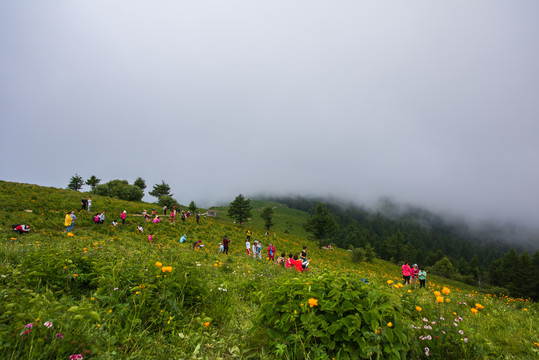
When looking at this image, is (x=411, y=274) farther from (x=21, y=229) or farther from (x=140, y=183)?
(x=140, y=183)

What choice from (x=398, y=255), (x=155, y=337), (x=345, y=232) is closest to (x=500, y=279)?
(x=398, y=255)

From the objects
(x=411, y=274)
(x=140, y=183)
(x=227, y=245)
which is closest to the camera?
(x=411, y=274)

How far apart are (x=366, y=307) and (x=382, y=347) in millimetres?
447

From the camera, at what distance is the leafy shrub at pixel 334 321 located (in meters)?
2.81

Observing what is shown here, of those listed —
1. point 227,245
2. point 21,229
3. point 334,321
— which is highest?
point 334,321

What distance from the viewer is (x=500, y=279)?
7562 cm

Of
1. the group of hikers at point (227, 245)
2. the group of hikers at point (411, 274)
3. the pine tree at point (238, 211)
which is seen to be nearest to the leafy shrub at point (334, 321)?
the group of hikers at point (227, 245)

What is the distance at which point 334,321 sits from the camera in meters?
3.13

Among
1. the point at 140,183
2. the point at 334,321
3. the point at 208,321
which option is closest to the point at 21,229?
the point at 208,321

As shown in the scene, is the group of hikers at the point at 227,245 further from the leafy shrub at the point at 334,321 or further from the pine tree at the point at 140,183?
the pine tree at the point at 140,183

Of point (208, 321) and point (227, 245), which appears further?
point (227, 245)

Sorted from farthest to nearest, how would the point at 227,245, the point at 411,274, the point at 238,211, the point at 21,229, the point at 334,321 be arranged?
the point at 238,211 → the point at 227,245 → the point at 411,274 → the point at 21,229 → the point at 334,321

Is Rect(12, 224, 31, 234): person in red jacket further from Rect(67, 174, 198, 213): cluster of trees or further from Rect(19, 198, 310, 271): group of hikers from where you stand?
Rect(67, 174, 198, 213): cluster of trees

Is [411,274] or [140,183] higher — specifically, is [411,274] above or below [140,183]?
below
